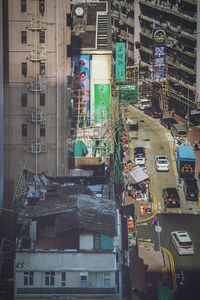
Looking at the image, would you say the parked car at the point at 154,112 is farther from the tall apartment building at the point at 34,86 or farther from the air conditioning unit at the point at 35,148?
the air conditioning unit at the point at 35,148

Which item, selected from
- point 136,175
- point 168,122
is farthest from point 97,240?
point 168,122

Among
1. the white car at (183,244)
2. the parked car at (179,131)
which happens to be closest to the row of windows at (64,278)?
the white car at (183,244)

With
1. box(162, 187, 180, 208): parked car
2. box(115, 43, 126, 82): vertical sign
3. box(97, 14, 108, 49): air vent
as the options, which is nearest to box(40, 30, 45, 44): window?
box(162, 187, 180, 208): parked car

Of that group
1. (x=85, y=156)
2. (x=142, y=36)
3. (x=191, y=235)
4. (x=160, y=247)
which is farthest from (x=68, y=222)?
(x=142, y=36)

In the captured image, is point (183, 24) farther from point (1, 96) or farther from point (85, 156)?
point (1, 96)

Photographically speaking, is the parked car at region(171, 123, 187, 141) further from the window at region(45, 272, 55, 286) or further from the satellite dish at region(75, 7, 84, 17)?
the window at region(45, 272, 55, 286)

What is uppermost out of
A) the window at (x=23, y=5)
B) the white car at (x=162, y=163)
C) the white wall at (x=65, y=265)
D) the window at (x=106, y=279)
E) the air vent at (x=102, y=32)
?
the air vent at (x=102, y=32)
